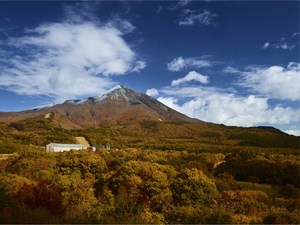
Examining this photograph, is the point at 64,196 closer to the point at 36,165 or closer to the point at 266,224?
the point at 266,224

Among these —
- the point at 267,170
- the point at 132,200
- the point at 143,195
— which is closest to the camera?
the point at 132,200

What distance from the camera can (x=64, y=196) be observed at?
33812mm

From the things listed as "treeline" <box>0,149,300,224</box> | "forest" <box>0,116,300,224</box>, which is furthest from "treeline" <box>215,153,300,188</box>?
"treeline" <box>0,149,300,224</box>

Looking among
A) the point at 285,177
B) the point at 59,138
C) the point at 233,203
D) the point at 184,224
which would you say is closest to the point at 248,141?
the point at 59,138

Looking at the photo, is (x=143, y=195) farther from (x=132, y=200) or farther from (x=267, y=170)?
(x=267, y=170)

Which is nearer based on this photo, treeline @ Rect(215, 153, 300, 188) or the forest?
the forest

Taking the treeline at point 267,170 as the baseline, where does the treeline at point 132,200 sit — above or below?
below

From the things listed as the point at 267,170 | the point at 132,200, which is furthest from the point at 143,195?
the point at 267,170

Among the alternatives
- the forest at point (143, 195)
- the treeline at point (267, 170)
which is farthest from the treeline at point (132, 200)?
the treeline at point (267, 170)

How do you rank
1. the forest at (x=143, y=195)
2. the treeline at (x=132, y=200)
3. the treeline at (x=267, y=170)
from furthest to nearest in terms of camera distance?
the treeline at (x=267, y=170) → the forest at (x=143, y=195) → the treeline at (x=132, y=200)

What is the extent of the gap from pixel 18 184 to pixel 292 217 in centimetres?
2468

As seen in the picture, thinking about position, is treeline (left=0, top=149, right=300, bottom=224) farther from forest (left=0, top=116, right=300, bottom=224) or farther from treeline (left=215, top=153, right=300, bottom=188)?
treeline (left=215, top=153, right=300, bottom=188)

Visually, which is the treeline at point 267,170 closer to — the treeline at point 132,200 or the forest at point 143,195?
the forest at point 143,195

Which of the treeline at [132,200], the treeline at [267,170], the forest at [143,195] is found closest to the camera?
the treeline at [132,200]
